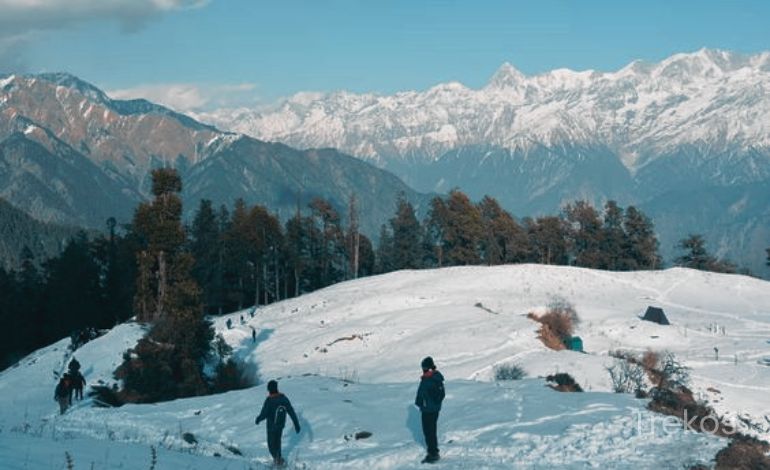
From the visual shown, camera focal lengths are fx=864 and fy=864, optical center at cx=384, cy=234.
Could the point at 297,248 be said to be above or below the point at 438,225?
below

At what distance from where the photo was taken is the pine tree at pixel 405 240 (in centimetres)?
10912

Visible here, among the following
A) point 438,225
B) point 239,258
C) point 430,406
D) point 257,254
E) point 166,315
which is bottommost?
point 430,406

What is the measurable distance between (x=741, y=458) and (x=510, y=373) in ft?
57.6

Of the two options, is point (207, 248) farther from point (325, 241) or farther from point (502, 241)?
point (502, 241)

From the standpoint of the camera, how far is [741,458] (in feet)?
52.2

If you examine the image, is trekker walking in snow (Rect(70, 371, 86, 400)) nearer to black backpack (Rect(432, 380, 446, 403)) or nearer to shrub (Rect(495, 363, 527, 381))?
shrub (Rect(495, 363, 527, 381))

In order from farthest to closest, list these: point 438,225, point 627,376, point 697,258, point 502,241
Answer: point 502,241
point 438,225
point 697,258
point 627,376

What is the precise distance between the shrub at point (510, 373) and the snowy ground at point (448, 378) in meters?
0.65

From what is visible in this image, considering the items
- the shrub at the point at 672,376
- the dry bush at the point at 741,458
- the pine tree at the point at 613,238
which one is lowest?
the dry bush at the point at 741,458

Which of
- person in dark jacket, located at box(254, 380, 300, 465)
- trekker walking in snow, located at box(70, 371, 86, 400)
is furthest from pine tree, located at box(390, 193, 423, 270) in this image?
person in dark jacket, located at box(254, 380, 300, 465)

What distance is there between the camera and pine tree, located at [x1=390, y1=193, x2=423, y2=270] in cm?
10912

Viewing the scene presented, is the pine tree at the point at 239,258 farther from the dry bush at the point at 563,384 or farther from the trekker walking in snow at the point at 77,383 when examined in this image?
the dry bush at the point at 563,384

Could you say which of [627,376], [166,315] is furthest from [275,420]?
[166,315]

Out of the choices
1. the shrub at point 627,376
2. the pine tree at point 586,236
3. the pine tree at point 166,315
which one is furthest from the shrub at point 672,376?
the pine tree at point 586,236
